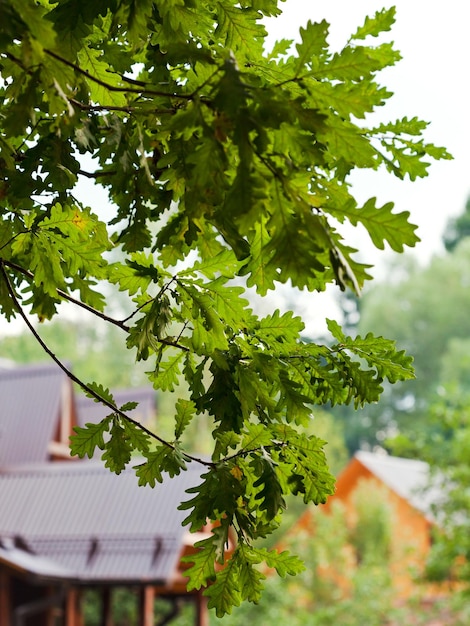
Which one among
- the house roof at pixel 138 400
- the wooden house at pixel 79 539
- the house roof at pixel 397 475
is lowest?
the wooden house at pixel 79 539

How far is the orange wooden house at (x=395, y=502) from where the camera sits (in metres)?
22.6

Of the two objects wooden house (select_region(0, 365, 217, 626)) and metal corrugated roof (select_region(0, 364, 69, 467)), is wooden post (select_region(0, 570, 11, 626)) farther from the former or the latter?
metal corrugated roof (select_region(0, 364, 69, 467))

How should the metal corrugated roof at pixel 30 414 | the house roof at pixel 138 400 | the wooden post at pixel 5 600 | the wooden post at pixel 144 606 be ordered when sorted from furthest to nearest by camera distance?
the house roof at pixel 138 400 → the metal corrugated roof at pixel 30 414 → the wooden post at pixel 144 606 → the wooden post at pixel 5 600

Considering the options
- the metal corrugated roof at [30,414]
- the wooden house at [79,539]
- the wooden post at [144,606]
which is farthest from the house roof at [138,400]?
the wooden post at [144,606]

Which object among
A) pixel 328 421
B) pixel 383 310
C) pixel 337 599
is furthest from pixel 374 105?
pixel 383 310

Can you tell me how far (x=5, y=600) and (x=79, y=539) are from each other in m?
1.12

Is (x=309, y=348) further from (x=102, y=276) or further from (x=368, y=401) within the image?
(x=102, y=276)

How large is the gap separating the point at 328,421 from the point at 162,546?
66.3 feet

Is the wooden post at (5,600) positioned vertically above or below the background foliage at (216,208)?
below

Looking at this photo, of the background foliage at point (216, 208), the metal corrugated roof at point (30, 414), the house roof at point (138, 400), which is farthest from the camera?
the house roof at point (138, 400)

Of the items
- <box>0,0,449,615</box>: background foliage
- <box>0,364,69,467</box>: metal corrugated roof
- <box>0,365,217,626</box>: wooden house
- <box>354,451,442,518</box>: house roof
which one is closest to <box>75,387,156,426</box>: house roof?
<box>0,364,69,467</box>: metal corrugated roof

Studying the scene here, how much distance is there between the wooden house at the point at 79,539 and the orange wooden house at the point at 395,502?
29.6 ft

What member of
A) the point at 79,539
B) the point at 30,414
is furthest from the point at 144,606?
the point at 30,414

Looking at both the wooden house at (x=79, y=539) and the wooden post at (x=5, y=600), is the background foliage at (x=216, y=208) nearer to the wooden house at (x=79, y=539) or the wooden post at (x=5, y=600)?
the wooden house at (x=79, y=539)
